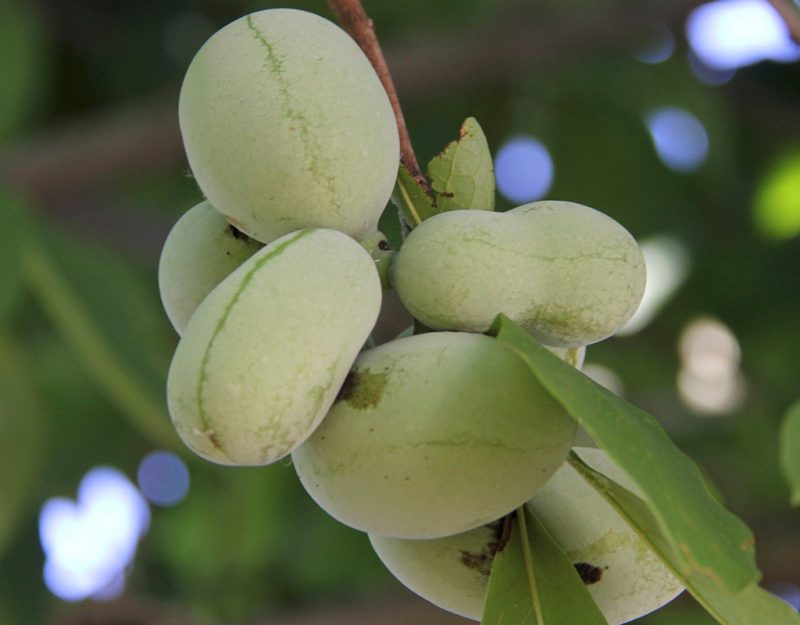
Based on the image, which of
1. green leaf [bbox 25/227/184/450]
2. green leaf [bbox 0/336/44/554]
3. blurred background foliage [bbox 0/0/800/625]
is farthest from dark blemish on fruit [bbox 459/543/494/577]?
blurred background foliage [bbox 0/0/800/625]

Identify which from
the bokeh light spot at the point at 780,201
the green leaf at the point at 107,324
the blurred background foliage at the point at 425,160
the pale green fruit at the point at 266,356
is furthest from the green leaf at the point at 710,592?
the bokeh light spot at the point at 780,201

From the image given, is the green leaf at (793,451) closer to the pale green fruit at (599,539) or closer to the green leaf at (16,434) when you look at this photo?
the pale green fruit at (599,539)

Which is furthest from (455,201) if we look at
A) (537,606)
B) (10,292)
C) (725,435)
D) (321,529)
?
(725,435)

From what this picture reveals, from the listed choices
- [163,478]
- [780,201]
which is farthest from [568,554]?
[163,478]

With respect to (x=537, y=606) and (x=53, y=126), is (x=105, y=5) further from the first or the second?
(x=537, y=606)

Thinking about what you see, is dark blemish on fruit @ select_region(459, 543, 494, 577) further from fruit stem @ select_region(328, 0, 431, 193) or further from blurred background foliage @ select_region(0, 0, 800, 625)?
blurred background foliage @ select_region(0, 0, 800, 625)

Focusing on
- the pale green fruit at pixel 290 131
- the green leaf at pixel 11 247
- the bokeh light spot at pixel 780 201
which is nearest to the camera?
the pale green fruit at pixel 290 131
